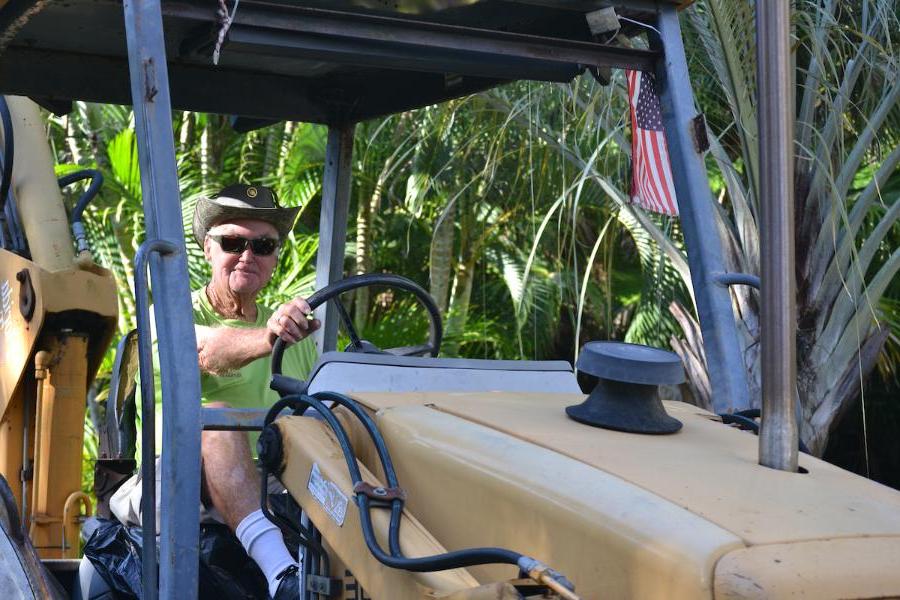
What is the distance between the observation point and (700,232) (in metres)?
3.06

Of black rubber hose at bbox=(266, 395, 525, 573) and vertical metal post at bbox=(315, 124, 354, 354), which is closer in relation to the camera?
black rubber hose at bbox=(266, 395, 525, 573)

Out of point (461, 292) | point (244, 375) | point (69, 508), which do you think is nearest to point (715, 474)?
point (244, 375)

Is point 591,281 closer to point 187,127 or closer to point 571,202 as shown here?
point 571,202

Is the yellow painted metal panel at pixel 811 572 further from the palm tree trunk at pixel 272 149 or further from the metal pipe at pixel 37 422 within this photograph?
the palm tree trunk at pixel 272 149

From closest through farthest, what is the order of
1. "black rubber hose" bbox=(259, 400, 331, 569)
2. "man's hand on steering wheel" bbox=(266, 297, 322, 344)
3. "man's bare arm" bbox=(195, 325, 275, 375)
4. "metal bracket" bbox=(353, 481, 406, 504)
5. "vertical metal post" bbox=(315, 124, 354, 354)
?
"metal bracket" bbox=(353, 481, 406, 504) → "black rubber hose" bbox=(259, 400, 331, 569) → "man's hand on steering wheel" bbox=(266, 297, 322, 344) → "man's bare arm" bbox=(195, 325, 275, 375) → "vertical metal post" bbox=(315, 124, 354, 354)

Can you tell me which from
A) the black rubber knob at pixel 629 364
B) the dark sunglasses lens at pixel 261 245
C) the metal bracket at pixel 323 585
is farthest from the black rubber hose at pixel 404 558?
the dark sunglasses lens at pixel 261 245

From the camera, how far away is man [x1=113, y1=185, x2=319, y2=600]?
3.13 meters

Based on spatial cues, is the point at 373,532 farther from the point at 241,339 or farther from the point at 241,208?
the point at 241,208

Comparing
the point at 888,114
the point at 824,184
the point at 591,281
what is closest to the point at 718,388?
the point at 824,184

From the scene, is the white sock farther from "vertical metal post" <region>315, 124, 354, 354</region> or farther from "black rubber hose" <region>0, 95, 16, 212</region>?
"black rubber hose" <region>0, 95, 16, 212</region>

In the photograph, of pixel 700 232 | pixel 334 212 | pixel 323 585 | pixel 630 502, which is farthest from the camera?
pixel 334 212

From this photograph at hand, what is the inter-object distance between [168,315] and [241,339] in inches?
45.9

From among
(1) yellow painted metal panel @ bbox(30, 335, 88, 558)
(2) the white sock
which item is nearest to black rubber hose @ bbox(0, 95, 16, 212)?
(1) yellow painted metal panel @ bbox(30, 335, 88, 558)

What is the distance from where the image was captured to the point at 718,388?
3.00 metres
